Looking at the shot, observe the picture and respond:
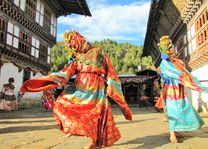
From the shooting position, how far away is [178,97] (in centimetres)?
478

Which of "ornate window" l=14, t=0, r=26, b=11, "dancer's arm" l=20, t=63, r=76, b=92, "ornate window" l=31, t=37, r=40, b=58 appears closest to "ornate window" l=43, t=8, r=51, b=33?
"ornate window" l=31, t=37, r=40, b=58

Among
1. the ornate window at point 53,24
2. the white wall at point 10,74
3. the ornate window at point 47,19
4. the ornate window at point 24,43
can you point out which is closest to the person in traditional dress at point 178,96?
the white wall at point 10,74

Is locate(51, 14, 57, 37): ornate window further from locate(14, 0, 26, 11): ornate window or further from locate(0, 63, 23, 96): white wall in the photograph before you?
locate(0, 63, 23, 96): white wall

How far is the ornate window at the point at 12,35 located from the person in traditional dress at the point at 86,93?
12.8 metres

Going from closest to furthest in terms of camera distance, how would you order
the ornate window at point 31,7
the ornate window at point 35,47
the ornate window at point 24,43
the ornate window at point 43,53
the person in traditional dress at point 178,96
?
the person in traditional dress at point 178,96, the ornate window at point 24,43, the ornate window at point 31,7, the ornate window at point 35,47, the ornate window at point 43,53

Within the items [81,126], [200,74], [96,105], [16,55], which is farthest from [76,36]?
[16,55]

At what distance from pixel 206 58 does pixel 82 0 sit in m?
11.8

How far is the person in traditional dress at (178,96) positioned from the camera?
459 cm

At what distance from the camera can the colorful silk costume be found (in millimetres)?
4594

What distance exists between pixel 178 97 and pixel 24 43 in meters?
15.2

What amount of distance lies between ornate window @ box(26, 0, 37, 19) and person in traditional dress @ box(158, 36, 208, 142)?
1532 cm

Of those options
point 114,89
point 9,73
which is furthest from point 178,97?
point 9,73

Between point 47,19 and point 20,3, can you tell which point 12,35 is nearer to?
point 20,3

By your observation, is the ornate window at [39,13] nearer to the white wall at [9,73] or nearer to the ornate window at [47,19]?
the ornate window at [47,19]
